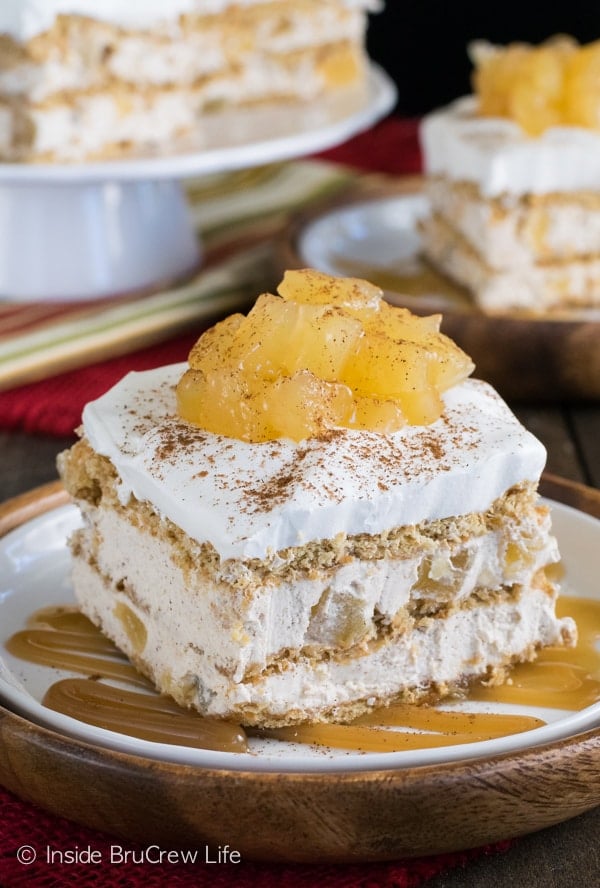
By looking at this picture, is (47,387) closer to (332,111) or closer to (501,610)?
(332,111)

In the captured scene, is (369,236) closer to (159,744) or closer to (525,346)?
(525,346)

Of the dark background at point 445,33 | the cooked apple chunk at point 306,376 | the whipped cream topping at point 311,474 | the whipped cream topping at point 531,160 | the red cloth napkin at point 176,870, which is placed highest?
the cooked apple chunk at point 306,376

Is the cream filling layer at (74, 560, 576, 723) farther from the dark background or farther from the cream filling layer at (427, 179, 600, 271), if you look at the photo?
the dark background

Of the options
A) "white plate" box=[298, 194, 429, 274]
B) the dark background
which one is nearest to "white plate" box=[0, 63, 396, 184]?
"white plate" box=[298, 194, 429, 274]

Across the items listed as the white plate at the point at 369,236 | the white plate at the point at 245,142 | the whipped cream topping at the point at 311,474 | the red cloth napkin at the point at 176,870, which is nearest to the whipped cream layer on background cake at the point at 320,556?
the whipped cream topping at the point at 311,474

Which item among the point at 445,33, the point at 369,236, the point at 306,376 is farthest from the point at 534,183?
the point at 445,33

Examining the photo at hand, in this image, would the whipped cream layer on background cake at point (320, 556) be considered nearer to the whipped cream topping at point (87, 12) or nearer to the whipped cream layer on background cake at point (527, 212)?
the whipped cream layer on background cake at point (527, 212)
